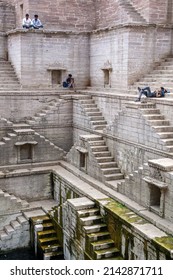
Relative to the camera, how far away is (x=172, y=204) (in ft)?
39.4

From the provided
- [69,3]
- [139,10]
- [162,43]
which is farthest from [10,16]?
[162,43]

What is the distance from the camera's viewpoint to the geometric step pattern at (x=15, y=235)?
16.3 m

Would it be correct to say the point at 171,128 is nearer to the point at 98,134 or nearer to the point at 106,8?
the point at 98,134

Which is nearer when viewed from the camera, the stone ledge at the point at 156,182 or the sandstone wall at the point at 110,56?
the stone ledge at the point at 156,182

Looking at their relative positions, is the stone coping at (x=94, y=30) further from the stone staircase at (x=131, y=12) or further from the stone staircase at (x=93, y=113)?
the stone staircase at (x=93, y=113)

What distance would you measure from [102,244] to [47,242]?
343 centimetres

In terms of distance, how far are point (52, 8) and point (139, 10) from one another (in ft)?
16.2

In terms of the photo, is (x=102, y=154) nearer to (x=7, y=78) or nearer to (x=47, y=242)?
(x=47, y=242)

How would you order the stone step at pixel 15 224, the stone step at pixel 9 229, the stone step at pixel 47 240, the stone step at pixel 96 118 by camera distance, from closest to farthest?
the stone step at pixel 47 240 < the stone step at pixel 9 229 < the stone step at pixel 15 224 < the stone step at pixel 96 118

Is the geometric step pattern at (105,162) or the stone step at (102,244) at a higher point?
the geometric step pattern at (105,162)

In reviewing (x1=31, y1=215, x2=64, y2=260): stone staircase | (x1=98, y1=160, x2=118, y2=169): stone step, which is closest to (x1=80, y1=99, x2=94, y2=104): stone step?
(x1=98, y1=160, x2=118, y2=169): stone step

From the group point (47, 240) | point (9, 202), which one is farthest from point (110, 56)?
point (47, 240)

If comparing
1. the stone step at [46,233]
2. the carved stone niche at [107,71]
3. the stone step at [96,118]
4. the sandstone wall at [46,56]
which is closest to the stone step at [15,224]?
the stone step at [46,233]

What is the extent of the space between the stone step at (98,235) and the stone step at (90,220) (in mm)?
457
